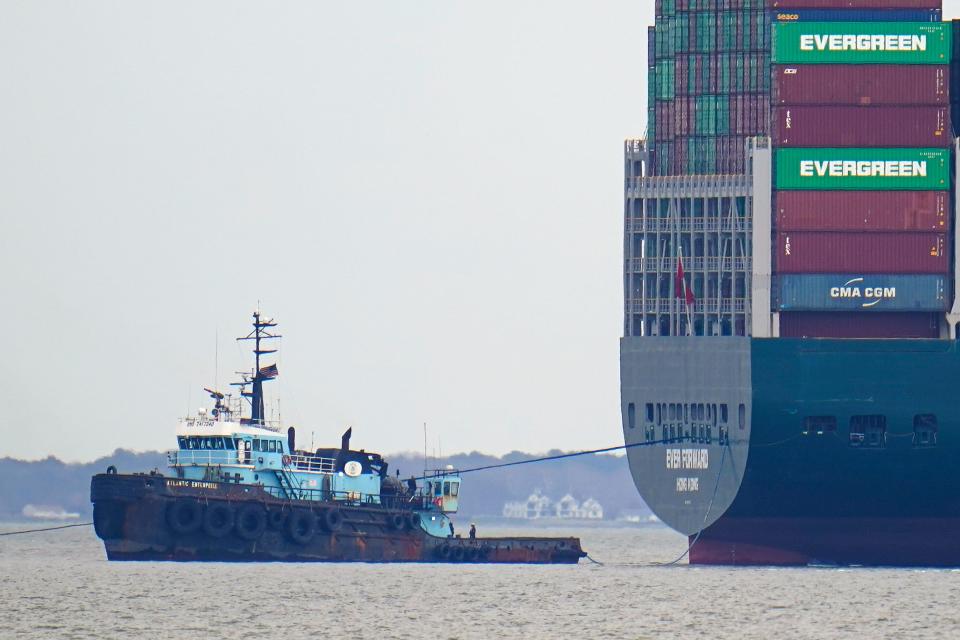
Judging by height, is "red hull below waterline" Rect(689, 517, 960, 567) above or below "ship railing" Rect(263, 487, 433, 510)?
below

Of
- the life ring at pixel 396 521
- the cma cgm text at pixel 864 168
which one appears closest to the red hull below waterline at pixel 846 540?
the life ring at pixel 396 521

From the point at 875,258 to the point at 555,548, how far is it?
69.7 feet

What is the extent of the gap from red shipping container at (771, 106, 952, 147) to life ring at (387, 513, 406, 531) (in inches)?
992

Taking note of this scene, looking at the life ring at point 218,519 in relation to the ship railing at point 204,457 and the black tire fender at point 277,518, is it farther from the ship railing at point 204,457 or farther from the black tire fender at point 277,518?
the ship railing at point 204,457

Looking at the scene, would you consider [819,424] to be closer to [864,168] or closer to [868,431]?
[868,431]

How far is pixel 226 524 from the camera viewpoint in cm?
11181

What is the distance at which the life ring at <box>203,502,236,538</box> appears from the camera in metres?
111

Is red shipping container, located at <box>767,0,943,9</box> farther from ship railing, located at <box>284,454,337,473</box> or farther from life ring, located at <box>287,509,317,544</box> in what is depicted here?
life ring, located at <box>287,509,317,544</box>

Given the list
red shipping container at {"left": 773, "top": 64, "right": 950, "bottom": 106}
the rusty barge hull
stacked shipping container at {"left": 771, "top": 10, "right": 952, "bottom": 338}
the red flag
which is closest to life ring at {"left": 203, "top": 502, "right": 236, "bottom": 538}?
the rusty barge hull

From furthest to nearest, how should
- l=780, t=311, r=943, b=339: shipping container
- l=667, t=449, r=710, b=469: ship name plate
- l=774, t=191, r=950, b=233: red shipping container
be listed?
l=667, t=449, r=710, b=469: ship name plate
l=780, t=311, r=943, b=339: shipping container
l=774, t=191, r=950, b=233: red shipping container

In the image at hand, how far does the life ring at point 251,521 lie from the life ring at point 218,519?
40 centimetres

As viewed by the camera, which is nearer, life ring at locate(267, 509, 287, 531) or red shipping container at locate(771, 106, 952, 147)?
life ring at locate(267, 509, 287, 531)

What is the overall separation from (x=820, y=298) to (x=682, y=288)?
6950 mm

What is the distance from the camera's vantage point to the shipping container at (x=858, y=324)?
119m
